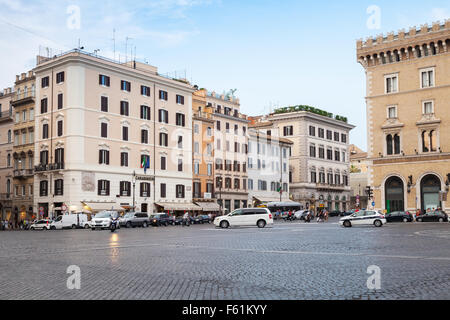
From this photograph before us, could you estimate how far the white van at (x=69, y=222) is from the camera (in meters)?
50.2

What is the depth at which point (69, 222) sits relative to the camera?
5047 cm

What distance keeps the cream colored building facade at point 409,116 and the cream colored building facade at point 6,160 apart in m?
43.2

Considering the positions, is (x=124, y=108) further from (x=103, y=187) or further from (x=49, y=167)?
(x=49, y=167)

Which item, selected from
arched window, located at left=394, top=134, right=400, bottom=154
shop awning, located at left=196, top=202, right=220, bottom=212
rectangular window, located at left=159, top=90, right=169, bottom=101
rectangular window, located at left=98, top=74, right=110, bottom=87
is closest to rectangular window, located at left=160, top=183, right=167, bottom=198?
shop awning, located at left=196, top=202, right=220, bottom=212

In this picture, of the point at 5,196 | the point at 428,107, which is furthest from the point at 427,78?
the point at 5,196

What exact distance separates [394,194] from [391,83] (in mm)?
12511

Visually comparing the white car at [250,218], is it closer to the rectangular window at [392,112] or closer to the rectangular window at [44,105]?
the rectangular window at [392,112]

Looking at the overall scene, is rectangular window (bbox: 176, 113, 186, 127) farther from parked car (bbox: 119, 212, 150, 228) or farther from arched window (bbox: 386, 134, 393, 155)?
arched window (bbox: 386, 134, 393, 155)

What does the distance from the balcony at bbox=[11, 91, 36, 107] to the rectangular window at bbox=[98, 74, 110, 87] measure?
363 inches

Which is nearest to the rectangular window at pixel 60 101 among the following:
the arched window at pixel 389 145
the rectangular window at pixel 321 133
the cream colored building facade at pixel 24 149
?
the cream colored building facade at pixel 24 149

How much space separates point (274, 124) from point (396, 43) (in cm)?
4219

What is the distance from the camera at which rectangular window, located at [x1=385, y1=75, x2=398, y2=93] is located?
2333 inches

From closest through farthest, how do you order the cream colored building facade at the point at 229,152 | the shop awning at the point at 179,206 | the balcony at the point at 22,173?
1. the balcony at the point at 22,173
2. the shop awning at the point at 179,206
3. the cream colored building facade at the point at 229,152
